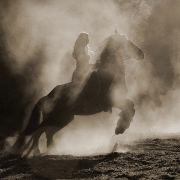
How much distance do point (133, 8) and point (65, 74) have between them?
664 cm

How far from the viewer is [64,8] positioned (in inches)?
556

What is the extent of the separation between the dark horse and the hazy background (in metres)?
0.58

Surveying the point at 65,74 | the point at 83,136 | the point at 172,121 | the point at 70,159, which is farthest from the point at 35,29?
the point at 70,159

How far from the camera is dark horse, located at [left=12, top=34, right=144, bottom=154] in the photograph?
867cm

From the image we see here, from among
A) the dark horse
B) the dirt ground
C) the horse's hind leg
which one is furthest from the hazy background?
the dirt ground

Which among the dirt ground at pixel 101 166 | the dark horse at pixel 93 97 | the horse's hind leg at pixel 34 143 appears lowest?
the dirt ground at pixel 101 166

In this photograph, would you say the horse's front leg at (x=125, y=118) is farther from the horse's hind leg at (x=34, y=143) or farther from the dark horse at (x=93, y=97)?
the horse's hind leg at (x=34, y=143)

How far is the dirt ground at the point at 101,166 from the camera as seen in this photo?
6.34m

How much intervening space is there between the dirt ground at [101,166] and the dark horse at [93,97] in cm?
85

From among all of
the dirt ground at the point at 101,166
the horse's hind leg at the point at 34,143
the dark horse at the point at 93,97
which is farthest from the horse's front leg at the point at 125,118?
the horse's hind leg at the point at 34,143

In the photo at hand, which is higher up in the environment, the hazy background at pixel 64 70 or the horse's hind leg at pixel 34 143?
the hazy background at pixel 64 70

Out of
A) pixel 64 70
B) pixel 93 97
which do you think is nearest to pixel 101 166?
pixel 93 97

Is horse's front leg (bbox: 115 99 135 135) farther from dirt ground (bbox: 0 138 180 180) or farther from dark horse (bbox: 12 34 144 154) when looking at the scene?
dirt ground (bbox: 0 138 180 180)

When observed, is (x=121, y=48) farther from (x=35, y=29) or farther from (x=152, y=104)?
(x=152, y=104)
